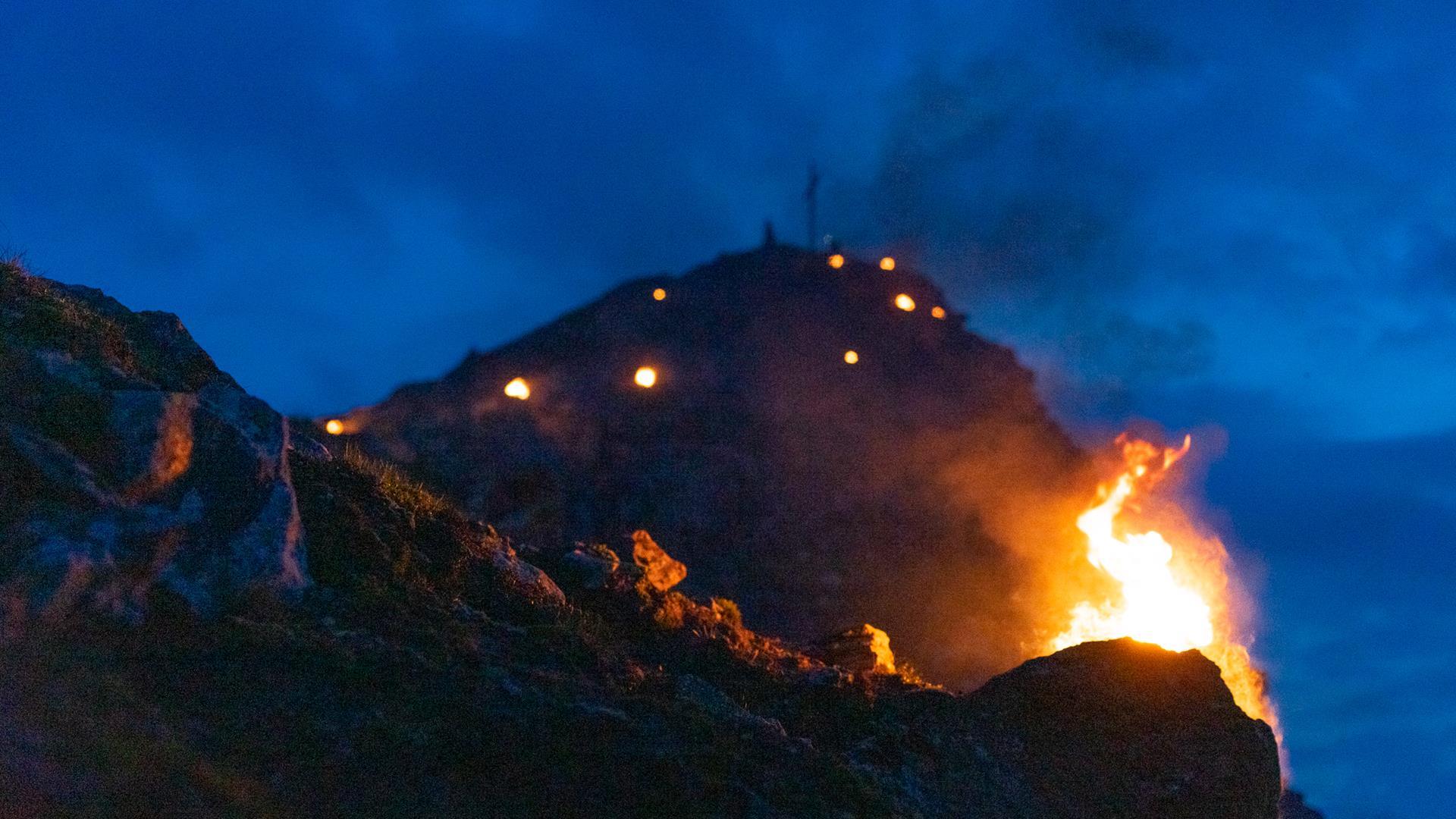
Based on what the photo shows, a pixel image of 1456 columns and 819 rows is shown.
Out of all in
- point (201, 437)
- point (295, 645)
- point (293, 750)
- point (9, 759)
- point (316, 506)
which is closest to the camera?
point (9, 759)

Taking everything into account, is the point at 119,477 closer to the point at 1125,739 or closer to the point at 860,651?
the point at 860,651

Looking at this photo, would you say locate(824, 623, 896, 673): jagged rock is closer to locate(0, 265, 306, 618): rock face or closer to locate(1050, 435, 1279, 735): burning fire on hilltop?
locate(0, 265, 306, 618): rock face

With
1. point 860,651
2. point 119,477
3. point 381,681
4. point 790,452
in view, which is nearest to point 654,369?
point 790,452

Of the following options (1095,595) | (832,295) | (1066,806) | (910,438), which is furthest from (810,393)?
(1066,806)

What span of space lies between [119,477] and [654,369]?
3775 cm

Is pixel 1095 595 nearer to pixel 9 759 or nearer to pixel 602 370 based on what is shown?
pixel 602 370

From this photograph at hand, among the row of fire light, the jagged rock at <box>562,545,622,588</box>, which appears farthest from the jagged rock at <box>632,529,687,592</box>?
the row of fire light

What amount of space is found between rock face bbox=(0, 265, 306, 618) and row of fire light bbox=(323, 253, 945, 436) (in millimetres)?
29143

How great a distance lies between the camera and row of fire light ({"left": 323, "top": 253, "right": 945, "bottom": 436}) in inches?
1522

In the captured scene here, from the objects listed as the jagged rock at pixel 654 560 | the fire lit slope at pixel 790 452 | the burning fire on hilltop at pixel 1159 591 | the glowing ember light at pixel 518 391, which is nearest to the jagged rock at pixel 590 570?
the jagged rock at pixel 654 560

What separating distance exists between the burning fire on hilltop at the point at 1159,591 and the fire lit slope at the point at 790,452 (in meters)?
1.46

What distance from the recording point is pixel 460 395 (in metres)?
44.4

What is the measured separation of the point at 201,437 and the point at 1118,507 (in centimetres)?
4302

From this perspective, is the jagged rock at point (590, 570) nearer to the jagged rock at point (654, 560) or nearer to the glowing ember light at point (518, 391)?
the jagged rock at point (654, 560)
